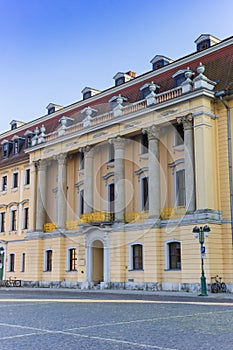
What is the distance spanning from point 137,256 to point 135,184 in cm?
505

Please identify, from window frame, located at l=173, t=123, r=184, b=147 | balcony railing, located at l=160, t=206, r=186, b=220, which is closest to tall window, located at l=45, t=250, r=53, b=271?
balcony railing, located at l=160, t=206, r=186, b=220

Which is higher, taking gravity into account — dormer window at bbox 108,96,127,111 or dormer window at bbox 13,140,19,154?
dormer window at bbox 108,96,127,111

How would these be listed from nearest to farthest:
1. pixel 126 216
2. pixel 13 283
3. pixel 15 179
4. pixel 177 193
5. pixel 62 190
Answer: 1. pixel 177 193
2. pixel 126 216
3. pixel 62 190
4. pixel 13 283
5. pixel 15 179

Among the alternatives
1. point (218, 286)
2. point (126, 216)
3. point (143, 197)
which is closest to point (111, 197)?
point (126, 216)

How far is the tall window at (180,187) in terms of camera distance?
29.7 meters

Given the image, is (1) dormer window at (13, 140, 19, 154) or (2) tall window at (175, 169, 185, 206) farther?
(1) dormer window at (13, 140, 19, 154)

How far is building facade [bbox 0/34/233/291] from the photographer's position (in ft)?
91.1

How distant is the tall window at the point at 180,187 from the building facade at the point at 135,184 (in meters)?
0.06

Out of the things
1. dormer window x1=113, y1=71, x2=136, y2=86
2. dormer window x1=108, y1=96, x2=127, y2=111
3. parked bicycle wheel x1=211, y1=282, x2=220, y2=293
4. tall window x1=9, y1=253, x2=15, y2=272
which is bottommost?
parked bicycle wheel x1=211, y1=282, x2=220, y2=293

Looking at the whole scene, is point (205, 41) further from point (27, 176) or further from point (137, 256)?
point (27, 176)

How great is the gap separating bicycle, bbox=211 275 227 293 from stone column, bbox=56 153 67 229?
14166 millimetres

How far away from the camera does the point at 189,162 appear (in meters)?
28.4

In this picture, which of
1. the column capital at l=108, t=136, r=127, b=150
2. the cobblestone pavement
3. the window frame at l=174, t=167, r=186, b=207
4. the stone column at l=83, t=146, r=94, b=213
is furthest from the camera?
the stone column at l=83, t=146, r=94, b=213

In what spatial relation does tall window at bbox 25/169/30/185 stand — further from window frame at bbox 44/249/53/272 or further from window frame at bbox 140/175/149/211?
window frame at bbox 140/175/149/211
